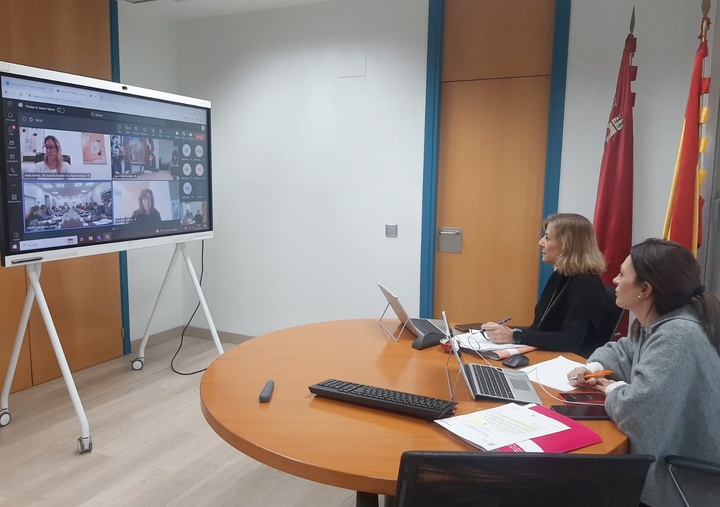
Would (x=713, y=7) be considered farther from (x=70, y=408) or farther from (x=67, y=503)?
(x=70, y=408)

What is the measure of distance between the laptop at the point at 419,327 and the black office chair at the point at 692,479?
901 mm

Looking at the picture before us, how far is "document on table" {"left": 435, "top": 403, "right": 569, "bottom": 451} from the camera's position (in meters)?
1.24

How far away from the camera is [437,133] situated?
3533 millimetres

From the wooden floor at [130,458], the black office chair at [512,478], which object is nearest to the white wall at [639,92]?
the wooden floor at [130,458]

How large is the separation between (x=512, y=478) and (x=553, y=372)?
0.98 meters

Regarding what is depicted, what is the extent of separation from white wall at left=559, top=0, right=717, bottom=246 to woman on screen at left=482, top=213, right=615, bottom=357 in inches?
36.6

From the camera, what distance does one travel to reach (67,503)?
2.22m

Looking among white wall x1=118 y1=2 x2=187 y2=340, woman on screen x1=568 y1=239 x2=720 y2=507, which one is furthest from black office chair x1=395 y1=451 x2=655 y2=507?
white wall x1=118 y1=2 x2=187 y2=340

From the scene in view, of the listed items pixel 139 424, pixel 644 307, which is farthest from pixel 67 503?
pixel 644 307

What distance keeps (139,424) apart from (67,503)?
2.42 ft

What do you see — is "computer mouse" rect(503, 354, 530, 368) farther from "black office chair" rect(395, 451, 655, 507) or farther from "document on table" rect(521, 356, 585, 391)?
"black office chair" rect(395, 451, 655, 507)

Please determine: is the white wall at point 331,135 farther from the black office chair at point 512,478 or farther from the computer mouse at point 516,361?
the black office chair at point 512,478

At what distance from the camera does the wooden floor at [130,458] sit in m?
2.29

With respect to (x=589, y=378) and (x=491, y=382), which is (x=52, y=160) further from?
(x=589, y=378)
